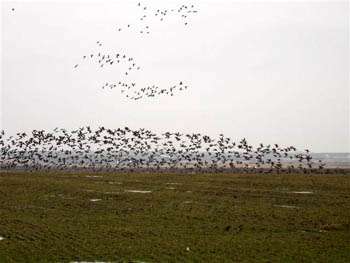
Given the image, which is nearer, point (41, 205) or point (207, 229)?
point (207, 229)

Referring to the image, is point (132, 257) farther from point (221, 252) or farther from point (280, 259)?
point (280, 259)

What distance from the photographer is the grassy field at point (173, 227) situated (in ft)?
73.1

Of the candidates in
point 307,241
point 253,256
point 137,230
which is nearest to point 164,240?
point 137,230

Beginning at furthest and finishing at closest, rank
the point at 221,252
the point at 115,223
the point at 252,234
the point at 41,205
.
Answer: the point at 41,205
the point at 115,223
the point at 252,234
the point at 221,252

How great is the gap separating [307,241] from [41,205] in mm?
20629

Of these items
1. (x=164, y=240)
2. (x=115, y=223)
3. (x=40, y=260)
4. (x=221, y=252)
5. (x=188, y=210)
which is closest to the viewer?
(x=40, y=260)

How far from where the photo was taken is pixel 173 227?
1144 inches

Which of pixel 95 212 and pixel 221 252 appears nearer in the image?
pixel 221 252

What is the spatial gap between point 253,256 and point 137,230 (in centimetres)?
805

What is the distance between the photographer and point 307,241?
25.4 meters

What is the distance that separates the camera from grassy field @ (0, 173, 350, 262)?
2228 centimetres

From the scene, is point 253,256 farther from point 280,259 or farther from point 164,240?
point 164,240

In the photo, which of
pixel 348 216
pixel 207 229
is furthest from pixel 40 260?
pixel 348 216

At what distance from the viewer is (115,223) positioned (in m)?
30.6
